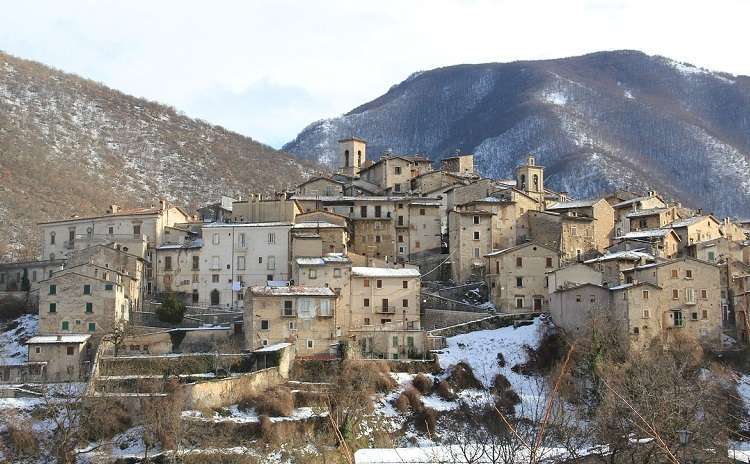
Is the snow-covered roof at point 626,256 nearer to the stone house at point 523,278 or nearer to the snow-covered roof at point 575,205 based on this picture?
the stone house at point 523,278

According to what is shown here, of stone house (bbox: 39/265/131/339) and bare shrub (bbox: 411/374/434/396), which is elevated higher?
stone house (bbox: 39/265/131/339)

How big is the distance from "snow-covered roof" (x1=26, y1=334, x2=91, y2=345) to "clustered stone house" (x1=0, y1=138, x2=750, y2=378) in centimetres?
12

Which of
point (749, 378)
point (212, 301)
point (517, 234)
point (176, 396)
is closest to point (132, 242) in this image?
point (212, 301)

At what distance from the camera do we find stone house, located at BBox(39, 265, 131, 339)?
65.2 metres

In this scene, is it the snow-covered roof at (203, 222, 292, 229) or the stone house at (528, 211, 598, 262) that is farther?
the stone house at (528, 211, 598, 262)

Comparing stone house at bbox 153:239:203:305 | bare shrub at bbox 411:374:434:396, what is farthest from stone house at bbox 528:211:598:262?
stone house at bbox 153:239:203:305

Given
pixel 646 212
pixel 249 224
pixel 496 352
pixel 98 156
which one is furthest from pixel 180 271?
pixel 98 156

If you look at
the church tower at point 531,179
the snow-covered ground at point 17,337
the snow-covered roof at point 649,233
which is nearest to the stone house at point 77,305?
the snow-covered ground at point 17,337

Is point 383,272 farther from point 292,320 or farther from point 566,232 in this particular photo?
point 566,232

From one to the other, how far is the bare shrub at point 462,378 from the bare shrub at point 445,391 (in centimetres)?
46

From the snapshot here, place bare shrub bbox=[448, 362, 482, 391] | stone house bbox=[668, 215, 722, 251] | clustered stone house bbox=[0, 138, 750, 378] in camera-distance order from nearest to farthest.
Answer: bare shrub bbox=[448, 362, 482, 391], clustered stone house bbox=[0, 138, 750, 378], stone house bbox=[668, 215, 722, 251]

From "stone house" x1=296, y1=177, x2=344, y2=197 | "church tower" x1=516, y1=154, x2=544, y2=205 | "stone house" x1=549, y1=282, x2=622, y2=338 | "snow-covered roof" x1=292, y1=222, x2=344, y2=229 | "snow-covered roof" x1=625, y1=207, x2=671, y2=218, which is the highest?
"church tower" x1=516, y1=154, x2=544, y2=205

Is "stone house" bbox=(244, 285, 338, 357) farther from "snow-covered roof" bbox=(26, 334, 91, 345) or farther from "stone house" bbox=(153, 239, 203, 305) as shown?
"stone house" bbox=(153, 239, 203, 305)

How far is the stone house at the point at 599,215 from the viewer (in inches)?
3147
